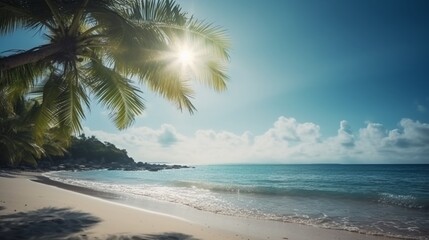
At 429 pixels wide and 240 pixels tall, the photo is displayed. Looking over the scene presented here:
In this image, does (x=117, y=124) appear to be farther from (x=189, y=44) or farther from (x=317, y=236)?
(x=317, y=236)

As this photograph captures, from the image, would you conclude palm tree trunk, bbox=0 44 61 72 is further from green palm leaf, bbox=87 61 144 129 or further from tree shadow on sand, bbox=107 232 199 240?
tree shadow on sand, bbox=107 232 199 240

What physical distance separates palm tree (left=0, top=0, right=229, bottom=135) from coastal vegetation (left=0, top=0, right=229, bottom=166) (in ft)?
0.06

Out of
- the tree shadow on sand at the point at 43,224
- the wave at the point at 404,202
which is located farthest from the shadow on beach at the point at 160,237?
the wave at the point at 404,202

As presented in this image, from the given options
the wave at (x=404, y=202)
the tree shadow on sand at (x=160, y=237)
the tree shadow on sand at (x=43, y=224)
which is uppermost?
the tree shadow on sand at (x=43, y=224)

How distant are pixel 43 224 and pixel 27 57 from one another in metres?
3.48

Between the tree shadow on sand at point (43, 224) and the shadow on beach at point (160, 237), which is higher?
the tree shadow on sand at point (43, 224)

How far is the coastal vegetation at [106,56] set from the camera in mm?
6285

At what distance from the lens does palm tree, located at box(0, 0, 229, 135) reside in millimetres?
6270

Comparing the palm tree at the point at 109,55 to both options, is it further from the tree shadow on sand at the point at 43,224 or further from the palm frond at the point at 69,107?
the tree shadow on sand at the point at 43,224

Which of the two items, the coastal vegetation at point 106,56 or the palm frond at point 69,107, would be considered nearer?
the coastal vegetation at point 106,56

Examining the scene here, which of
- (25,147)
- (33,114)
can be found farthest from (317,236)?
(25,147)

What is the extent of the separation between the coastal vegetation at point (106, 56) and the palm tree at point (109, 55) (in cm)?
2

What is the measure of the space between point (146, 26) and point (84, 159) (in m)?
70.2

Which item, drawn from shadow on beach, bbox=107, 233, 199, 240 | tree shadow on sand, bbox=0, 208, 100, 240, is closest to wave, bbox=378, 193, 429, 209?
shadow on beach, bbox=107, 233, 199, 240
